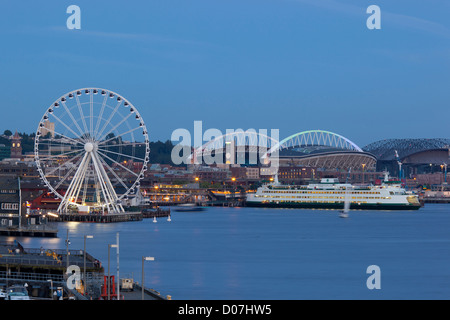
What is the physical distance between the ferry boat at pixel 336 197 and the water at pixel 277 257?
92.6ft

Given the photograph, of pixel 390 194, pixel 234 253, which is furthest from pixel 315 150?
pixel 234 253

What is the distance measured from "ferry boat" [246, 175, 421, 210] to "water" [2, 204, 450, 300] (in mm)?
28211

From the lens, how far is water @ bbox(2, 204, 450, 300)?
32.3m

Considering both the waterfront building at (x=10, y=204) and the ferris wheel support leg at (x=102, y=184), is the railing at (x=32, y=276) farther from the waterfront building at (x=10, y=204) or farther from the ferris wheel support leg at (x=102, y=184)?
the ferris wheel support leg at (x=102, y=184)

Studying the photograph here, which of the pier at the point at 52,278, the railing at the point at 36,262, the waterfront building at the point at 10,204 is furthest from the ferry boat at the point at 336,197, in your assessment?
the railing at the point at 36,262

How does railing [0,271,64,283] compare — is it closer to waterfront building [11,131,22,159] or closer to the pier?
the pier

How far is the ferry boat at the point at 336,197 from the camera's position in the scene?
4082 inches

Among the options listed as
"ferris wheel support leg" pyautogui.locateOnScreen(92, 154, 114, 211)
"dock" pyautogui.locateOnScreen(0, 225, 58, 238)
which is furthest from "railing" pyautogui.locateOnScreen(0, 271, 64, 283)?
"ferris wheel support leg" pyautogui.locateOnScreen(92, 154, 114, 211)

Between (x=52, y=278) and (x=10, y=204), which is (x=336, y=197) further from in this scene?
(x=52, y=278)

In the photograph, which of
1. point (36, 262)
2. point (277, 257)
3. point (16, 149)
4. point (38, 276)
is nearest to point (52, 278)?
point (38, 276)

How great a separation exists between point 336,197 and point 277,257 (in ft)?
210

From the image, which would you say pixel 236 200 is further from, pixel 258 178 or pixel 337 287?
pixel 337 287

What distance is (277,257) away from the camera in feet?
147
